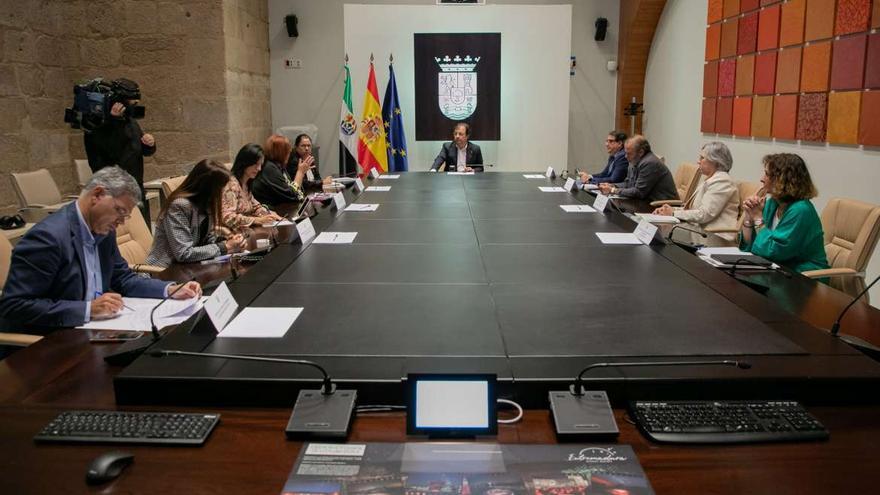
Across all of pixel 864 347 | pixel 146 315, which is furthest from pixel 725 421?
pixel 146 315

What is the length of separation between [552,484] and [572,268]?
1447mm

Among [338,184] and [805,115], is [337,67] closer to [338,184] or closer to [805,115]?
[338,184]

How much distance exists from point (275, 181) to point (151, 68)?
2.74 m

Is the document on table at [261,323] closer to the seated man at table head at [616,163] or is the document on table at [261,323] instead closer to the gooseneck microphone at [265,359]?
the gooseneck microphone at [265,359]

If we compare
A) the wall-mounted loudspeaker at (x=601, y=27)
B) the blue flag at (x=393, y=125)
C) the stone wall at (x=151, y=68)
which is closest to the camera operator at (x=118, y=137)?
the stone wall at (x=151, y=68)

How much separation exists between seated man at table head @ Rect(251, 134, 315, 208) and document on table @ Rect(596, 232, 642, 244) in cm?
266

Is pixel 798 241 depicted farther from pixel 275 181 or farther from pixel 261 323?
pixel 275 181

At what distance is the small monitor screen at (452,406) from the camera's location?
1336mm

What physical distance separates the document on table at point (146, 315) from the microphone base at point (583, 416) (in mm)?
1175

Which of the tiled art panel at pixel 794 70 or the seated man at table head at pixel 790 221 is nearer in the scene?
the seated man at table head at pixel 790 221

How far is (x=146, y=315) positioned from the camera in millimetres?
2193

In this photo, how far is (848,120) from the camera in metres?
4.40

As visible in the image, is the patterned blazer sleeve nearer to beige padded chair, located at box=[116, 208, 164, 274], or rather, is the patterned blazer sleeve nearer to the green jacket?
beige padded chair, located at box=[116, 208, 164, 274]

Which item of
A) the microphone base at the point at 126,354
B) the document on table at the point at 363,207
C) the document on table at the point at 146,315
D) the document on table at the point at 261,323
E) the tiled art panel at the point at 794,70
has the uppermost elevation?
the tiled art panel at the point at 794,70
